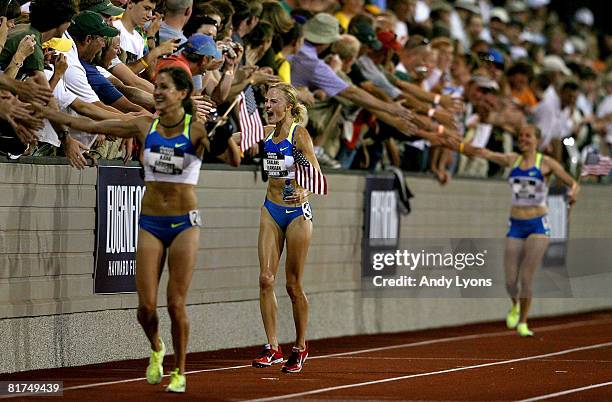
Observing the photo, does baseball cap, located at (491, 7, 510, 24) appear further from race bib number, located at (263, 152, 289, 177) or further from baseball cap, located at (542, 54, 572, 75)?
race bib number, located at (263, 152, 289, 177)

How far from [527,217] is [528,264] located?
2.12 feet

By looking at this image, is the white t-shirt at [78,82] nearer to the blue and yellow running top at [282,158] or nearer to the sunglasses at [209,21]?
the blue and yellow running top at [282,158]

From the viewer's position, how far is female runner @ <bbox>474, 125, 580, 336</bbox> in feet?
71.0

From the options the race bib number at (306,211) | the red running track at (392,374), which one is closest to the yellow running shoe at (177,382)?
the red running track at (392,374)

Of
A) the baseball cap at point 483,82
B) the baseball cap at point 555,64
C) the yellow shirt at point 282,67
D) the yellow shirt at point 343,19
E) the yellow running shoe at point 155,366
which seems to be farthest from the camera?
the baseball cap at point 555,64

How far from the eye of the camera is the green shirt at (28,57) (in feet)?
43.5

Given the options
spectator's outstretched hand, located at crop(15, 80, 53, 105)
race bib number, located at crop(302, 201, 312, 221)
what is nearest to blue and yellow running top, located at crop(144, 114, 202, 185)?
spectator's outstretched hand, located at crop(15, 80, 53, 105)

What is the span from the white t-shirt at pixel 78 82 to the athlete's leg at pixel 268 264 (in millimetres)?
2179

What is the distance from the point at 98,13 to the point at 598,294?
606 inches

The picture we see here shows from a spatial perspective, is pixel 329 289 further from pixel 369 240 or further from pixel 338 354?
pixel 338 354

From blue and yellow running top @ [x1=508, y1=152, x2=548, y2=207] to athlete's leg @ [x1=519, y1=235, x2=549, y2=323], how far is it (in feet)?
1.60

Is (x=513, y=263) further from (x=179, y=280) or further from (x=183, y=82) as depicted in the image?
(x=183, y=82)

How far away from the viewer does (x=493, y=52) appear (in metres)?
26.6

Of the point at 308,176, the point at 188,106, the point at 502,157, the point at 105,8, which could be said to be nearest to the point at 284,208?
the point at 308,176
